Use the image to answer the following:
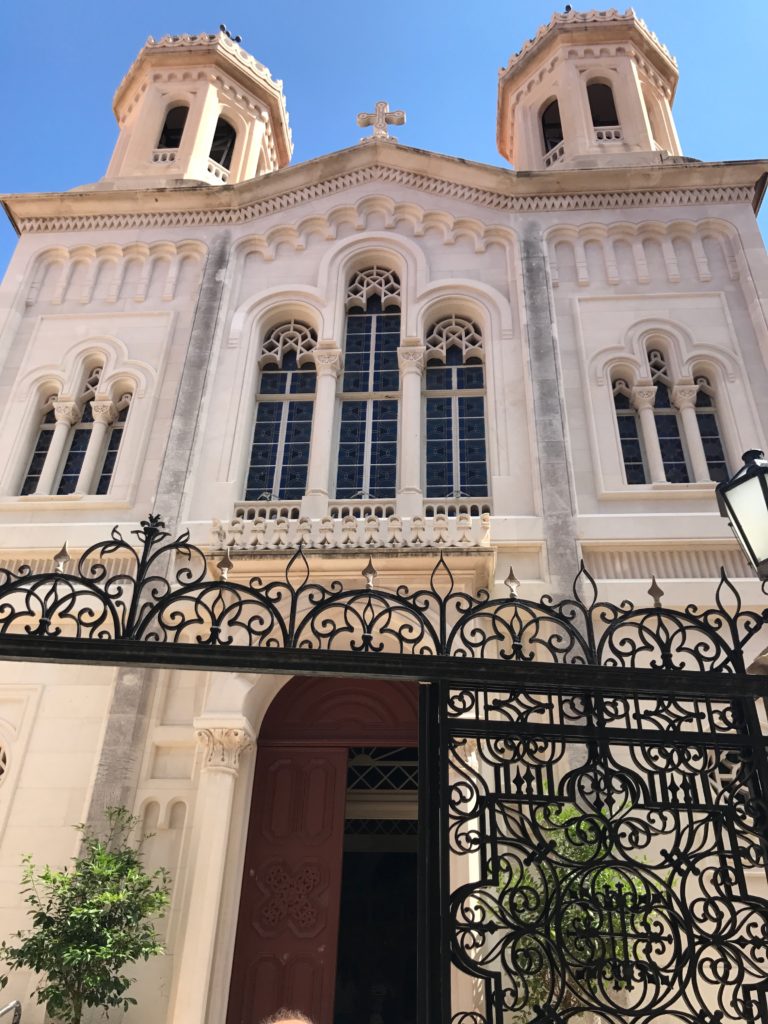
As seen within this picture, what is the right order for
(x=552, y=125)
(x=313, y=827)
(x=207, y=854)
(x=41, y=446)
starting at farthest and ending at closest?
(x=552, y=125)
(x=41, y=446)
(x=313, y=827)
(x=207, y=854)

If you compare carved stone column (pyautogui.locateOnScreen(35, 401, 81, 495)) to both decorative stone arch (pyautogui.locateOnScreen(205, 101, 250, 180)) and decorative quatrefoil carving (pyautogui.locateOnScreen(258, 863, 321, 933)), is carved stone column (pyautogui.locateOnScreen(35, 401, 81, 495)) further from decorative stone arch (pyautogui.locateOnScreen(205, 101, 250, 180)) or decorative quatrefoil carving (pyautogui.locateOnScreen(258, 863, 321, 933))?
decorative stone arch (pyautogui.locateOnScreen(205, 101, 250, 180))

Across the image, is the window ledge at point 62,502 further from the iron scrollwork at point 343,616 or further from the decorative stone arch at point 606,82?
the decorative stone arch at point 606,82

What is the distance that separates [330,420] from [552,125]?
31.8 ft

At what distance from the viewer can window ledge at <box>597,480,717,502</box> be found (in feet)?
33.7

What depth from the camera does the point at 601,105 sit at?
55.2 feet

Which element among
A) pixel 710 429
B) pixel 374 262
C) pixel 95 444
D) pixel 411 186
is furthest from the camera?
pixel 411 186

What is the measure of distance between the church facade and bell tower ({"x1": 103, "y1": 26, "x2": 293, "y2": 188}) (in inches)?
5.2

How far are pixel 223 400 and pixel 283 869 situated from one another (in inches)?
252

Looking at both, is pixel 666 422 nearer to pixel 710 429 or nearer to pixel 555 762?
pixel 710 429

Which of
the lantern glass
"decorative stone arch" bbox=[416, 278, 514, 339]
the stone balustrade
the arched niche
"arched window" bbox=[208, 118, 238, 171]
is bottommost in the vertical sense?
the lantern glass

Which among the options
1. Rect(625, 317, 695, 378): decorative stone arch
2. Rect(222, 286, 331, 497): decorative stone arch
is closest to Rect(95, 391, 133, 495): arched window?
Rect(222, 286, 331, 497): decorative stone arch

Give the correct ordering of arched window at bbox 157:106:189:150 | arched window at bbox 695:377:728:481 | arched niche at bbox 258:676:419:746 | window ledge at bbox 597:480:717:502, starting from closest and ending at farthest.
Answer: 1. arched niche at bbox 258:676:419:746
2. window ledge at bbox 597:480:717:502
3. arched window at bbox 695:377:728:481
4. arched window at bbox 157:106:189:150

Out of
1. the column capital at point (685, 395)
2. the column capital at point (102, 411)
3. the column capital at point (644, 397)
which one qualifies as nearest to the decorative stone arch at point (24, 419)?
the column capital at point (102, 411)

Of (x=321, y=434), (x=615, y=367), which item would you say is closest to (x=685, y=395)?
(x=615, y=367)
